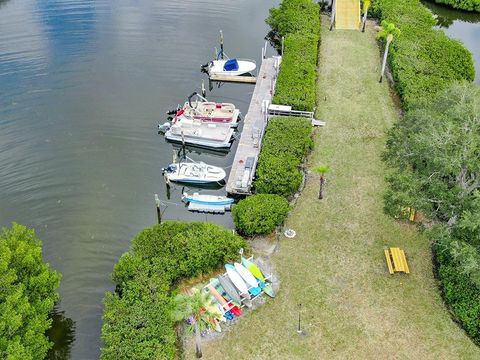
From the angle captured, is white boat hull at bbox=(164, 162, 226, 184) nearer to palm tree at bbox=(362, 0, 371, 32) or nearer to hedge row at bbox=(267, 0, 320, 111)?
hedge row at bbox=(267, 0, 320, 111)

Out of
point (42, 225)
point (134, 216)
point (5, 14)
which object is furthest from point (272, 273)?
point (5, 14)

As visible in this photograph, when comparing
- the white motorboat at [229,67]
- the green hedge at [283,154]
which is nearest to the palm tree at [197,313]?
the green hedge at [283,154]

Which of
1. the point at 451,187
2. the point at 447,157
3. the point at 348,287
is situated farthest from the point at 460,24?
the point at 348,287

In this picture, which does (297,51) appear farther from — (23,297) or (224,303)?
(23,297)

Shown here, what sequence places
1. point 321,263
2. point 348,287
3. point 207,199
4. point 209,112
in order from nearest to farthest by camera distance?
point 348,287 → point 321,263 → point 207,199 → point 209,112

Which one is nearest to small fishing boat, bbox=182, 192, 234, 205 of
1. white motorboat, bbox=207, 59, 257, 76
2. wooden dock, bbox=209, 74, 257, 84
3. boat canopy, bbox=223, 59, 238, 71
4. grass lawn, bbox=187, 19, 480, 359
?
grass lawn, bbox=187, 19, 480, 359

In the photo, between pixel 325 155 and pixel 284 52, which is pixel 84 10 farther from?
pixel 325 155
